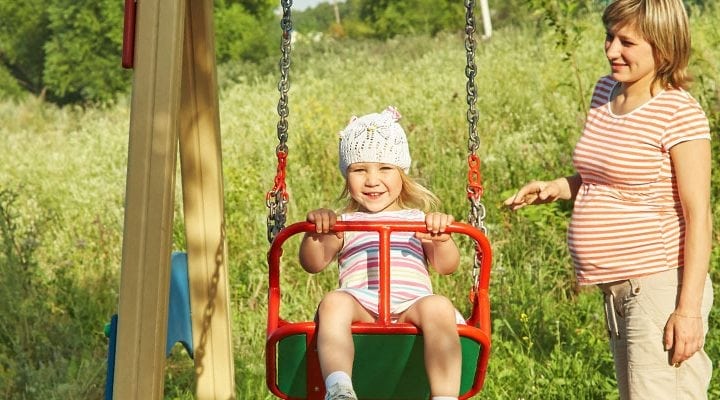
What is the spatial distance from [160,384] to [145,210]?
0.46 metres

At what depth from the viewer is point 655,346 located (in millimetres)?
2656

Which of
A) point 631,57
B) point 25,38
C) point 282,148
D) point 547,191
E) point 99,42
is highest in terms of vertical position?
point 25,38

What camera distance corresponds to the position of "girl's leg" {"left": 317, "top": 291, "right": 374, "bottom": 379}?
2754 mm

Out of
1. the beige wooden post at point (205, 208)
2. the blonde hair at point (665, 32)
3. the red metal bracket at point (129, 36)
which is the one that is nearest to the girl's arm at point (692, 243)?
the blonde hair at point (665, 32)

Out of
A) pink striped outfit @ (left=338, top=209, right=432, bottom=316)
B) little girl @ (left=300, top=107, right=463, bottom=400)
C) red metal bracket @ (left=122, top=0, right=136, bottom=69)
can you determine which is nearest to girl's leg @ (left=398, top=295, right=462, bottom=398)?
little girl @ (left=300, top=107, right=463, bottom=400)

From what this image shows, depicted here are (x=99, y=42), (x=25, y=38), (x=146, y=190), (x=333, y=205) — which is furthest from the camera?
(x=25, y=38)

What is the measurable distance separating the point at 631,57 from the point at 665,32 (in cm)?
10

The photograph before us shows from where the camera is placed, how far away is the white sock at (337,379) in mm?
2693

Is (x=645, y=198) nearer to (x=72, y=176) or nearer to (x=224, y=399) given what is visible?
(x=224, y=399)

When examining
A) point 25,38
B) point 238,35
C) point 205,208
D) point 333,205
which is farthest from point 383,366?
point 25,38

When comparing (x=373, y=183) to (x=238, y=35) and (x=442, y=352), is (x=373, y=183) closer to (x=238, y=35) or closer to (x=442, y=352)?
(x=442, y=352)

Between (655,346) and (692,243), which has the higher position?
(692,243)

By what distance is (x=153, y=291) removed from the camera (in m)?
2.43

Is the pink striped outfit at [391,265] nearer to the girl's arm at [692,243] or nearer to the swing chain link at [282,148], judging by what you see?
the swing chain link at [282,148]
